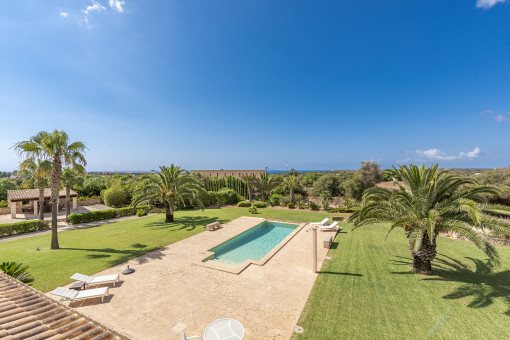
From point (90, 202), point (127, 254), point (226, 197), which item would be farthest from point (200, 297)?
point (90, 202)

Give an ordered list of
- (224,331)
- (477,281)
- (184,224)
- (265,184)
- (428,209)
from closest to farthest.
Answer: (224,331)
(477,281)
(428,209)
(184,224)
(265,184)

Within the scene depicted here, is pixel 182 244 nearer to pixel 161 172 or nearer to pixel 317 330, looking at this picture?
pixel 161 172

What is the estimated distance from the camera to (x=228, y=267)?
1002cm

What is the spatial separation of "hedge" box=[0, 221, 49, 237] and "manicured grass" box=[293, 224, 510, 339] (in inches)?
870

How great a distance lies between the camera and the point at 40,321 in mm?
4129

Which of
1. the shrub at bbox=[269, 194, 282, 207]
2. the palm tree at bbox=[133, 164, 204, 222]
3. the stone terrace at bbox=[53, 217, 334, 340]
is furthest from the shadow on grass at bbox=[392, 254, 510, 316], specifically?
the shrub at bbox=[269, 194, 282, 207]

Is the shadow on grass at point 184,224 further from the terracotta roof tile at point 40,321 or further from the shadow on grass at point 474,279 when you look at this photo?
the shadow on grass at point 474,279

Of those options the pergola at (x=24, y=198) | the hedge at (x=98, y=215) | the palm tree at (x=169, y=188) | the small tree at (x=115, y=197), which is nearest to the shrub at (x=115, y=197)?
the small tree at (x=115, y=197)

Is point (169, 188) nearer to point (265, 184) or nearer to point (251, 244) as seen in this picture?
point (251, 244)

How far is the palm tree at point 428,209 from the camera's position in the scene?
714 centimetres

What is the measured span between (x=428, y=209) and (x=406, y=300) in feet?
11.4

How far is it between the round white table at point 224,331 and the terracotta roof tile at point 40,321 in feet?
5.64

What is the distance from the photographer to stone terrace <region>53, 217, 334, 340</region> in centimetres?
602

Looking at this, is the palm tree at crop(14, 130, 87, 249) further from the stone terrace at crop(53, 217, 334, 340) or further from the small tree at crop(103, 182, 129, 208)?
the small tree at crop(103, 182, 129, 208)
